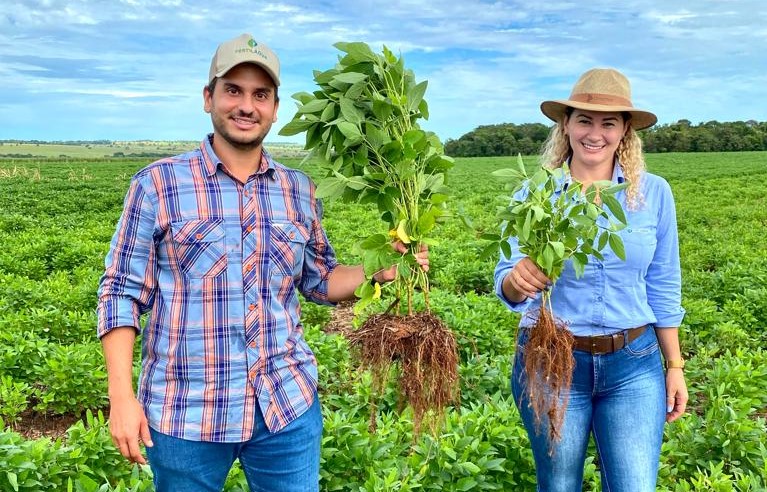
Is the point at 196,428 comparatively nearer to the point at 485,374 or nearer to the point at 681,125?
the point at 485,374

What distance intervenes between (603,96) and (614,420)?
1272 millimetres

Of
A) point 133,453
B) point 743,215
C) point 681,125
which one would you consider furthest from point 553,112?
point 681,125

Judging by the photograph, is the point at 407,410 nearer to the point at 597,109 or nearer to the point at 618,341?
the point at 618,341

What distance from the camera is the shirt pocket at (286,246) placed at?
2.20m

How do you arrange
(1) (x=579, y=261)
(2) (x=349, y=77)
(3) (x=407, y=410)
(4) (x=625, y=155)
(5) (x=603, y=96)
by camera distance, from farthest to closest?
1. (3) (x=407, y=410)
2. (4) (x=625, y=155)
3. (5) (x=603, y=96)
4. (1) (x=579, y=261)
5. (2) (x=349, y=77)

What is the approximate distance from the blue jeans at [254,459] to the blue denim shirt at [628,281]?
97 centimetres

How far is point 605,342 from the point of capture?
2.42m

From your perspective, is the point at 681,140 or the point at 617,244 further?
the point at 681,140

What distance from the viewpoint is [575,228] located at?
7.08ft

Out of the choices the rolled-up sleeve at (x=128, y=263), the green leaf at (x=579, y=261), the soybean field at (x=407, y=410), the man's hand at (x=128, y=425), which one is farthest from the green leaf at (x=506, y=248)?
the man's hand at (x=128, y=425)

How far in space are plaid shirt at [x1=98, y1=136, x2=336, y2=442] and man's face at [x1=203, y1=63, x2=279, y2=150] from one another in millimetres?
132

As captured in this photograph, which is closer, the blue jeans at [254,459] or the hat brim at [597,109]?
the blue jeans at [254,459]

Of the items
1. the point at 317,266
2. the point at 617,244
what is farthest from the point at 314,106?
the point at 617,244

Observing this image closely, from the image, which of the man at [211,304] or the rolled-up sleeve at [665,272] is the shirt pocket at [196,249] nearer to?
the man at [211,304]
